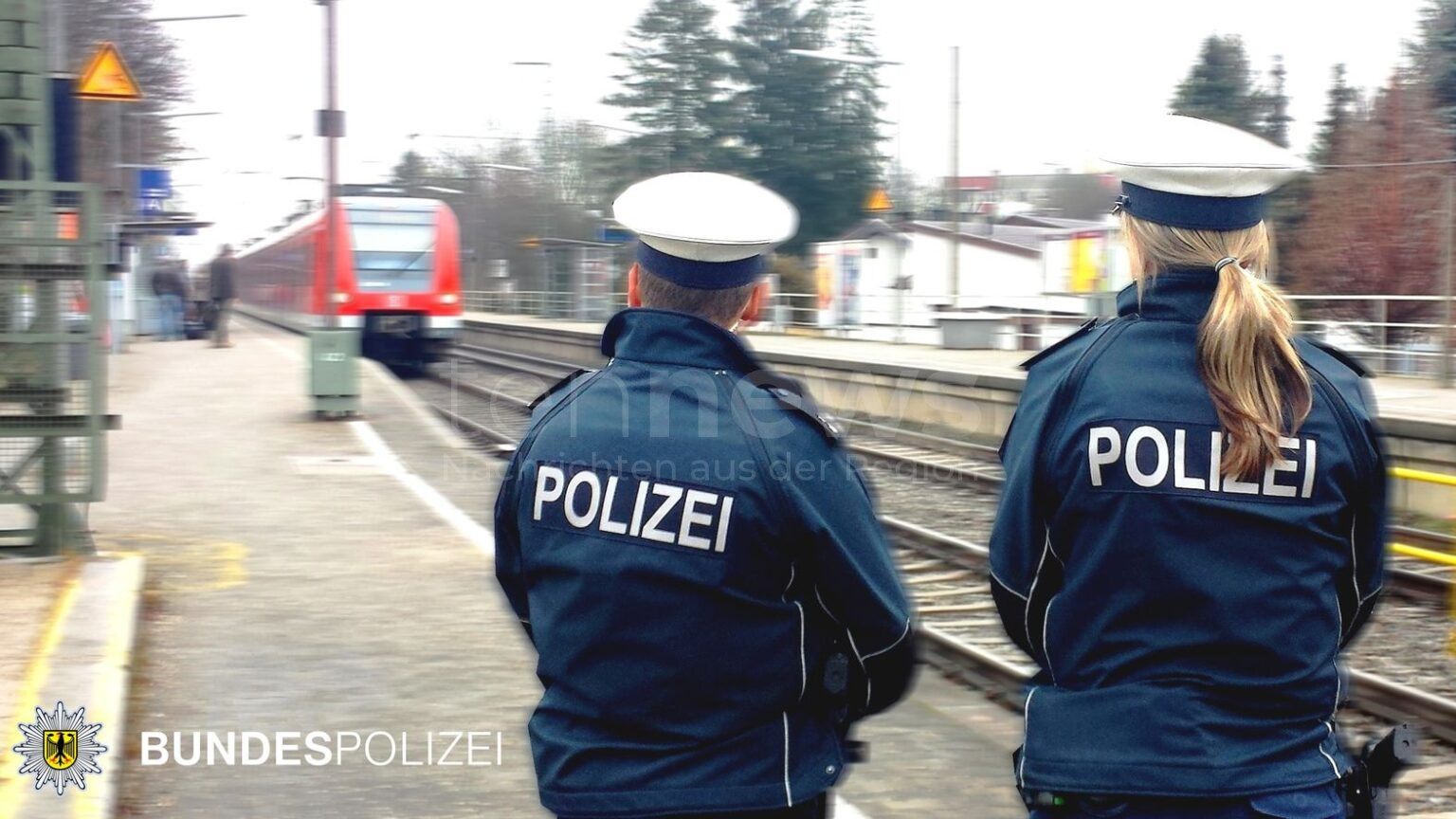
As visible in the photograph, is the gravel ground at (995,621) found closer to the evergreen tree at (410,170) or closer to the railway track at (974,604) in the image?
the railway track at (974,604)

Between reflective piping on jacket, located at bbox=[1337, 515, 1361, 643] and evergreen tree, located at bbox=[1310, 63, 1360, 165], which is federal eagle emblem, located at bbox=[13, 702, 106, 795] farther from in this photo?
evergreen tree, located at bbox=[1310, 63, 1360, 165]

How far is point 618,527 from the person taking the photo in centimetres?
236

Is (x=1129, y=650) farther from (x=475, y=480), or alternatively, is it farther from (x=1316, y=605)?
(x=475, y=480)

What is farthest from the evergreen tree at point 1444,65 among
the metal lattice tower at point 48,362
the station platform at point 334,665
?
the metal lattice tower at point 48,362

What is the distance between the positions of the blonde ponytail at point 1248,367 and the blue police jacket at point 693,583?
22.2 inches

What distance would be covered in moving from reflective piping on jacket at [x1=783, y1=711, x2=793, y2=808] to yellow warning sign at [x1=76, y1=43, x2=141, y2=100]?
1282cm

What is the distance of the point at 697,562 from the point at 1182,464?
704mm

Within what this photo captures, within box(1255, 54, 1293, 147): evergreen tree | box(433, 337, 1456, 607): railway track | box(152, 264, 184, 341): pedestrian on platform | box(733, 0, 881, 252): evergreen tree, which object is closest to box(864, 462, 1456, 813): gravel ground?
box(433, 337, 1456, 607): railway track

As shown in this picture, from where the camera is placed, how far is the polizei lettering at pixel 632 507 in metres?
2.31

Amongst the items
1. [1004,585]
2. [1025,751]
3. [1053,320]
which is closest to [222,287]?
[1053,320]

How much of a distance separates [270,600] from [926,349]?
896 inches

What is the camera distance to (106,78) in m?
13.7

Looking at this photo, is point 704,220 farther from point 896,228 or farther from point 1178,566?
point 896,228

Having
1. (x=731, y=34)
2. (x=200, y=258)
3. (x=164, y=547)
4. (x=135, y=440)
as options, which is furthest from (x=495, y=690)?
(x=200, y=258)
